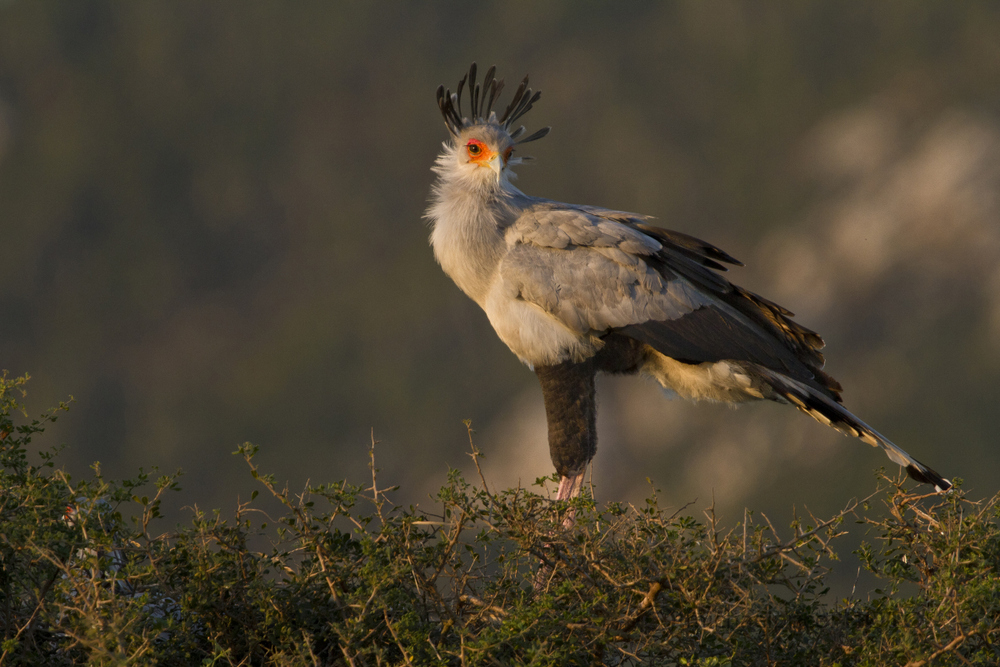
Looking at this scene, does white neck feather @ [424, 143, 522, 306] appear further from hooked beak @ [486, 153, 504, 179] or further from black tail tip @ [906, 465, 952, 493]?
black tail tip @ [906, 465, 952, 493]

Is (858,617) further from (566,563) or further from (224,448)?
(224,448)

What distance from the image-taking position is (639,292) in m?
5.11

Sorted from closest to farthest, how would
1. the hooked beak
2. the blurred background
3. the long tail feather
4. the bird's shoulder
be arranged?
1. the long tail feather
2. the bird's shoulder
3. the hooked beak
4. the blurred background

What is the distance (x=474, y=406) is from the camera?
2114 centimetres

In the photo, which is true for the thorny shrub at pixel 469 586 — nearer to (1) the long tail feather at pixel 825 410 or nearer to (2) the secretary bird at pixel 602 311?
(1) the long tail feather at pixel 825 410

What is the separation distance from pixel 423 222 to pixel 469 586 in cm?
1500

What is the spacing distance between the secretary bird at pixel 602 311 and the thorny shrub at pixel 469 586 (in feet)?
5.51

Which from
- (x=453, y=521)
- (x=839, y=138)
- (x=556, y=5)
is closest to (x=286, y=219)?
(x=556, y=5)

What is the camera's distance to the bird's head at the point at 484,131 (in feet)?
18.3

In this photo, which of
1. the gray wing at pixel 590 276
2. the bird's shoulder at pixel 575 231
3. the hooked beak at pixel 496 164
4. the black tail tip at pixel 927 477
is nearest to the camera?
the black tail tip at pixel 927 477

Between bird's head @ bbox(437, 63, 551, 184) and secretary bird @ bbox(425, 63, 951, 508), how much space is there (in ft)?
0.05

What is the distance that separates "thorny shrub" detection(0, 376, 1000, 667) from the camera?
3.05 m

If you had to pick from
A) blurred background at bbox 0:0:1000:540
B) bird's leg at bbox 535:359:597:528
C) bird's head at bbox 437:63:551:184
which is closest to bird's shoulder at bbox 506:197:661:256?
bird's head at bbox 437:63:551:184

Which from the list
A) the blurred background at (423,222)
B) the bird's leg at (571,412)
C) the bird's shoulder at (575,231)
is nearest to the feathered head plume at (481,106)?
the bird's shoulder at (575,231)
